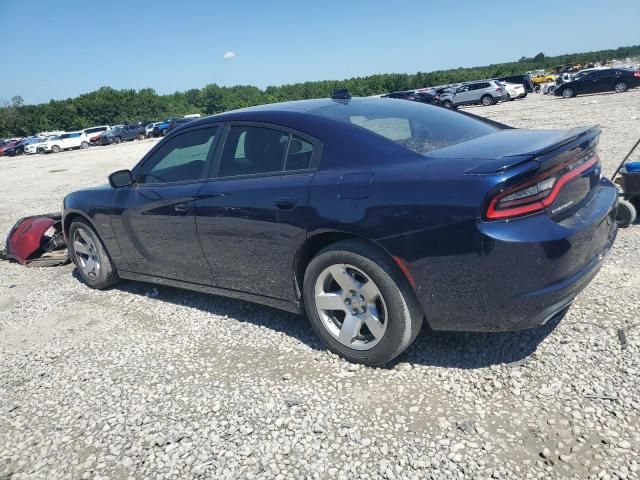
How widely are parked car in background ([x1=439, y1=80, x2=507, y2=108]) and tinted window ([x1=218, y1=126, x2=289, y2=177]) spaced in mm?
32498

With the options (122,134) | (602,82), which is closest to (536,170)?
(602,82)

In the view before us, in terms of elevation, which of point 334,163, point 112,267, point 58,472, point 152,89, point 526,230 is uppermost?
point 152,89

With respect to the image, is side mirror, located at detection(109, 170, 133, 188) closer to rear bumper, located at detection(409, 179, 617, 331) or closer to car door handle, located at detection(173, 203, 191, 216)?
car door handle, located at detection(173, 203, 191, 216)

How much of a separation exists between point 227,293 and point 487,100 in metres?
33.6

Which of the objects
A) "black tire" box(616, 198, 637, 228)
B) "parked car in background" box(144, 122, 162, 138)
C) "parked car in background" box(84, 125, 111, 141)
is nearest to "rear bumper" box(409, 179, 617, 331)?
"black tire" box(616, 198, 637, 228)

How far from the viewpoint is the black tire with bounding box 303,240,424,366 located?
2785 millimetres

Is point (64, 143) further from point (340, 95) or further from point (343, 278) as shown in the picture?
point (343, 278)

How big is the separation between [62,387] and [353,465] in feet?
6.99

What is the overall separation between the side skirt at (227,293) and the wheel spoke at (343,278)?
1.50 ft

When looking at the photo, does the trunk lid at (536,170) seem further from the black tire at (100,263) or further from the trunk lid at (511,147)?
the black tire at (100,263)

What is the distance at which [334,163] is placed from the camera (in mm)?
3004

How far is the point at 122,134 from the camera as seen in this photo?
44.2m

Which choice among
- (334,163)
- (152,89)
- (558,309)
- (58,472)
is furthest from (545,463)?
(152,89)

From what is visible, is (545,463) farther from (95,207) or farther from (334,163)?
(95,207)
